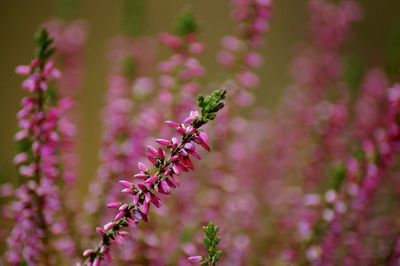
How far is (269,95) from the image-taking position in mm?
2715

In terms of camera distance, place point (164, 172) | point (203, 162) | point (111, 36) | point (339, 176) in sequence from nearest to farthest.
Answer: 1. point (164, 172)
2. point (339, 176)
3. point (203, 162)
4. point (111, 36)

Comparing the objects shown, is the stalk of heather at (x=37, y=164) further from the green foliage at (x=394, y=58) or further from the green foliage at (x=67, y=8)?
the green foliage at (x=394, y=58)

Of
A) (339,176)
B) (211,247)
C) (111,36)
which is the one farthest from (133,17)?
(111,36)

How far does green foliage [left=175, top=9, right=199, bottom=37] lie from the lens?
961 millimetres

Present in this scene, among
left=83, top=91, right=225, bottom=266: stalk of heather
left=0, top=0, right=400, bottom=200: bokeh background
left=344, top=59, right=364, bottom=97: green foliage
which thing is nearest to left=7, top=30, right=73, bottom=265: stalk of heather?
left=83, top=91, right=225, bottom=266: stalk of heather

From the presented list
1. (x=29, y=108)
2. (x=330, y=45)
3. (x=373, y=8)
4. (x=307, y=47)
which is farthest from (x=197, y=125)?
(x=373, y=8)

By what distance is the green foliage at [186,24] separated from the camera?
961 millimetres

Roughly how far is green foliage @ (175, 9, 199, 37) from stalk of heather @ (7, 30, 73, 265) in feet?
1.02

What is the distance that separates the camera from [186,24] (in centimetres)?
97

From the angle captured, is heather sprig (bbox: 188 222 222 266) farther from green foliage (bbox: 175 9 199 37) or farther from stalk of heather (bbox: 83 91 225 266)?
green foliage (bbox: 175 9 199 37)

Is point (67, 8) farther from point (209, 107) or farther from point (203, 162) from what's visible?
point (209, 107)

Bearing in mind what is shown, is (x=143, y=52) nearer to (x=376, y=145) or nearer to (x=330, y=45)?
(x=330, y=45)

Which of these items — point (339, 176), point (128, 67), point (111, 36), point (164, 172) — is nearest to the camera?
point (164, 172)

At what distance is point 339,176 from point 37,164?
594mm
